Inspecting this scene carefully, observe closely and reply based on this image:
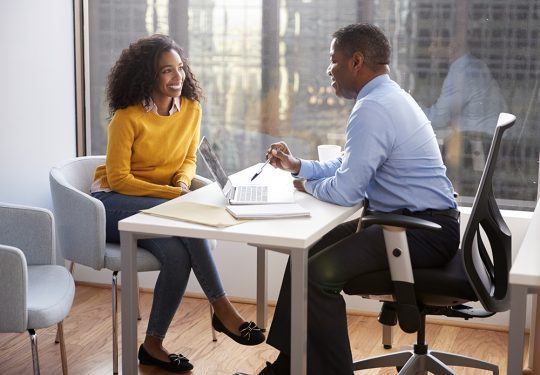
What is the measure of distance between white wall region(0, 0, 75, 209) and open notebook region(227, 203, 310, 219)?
1.45 metres

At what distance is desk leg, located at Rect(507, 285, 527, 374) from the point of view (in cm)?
221

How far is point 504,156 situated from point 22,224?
2.09 m

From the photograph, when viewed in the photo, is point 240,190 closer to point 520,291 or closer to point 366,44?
point 366,44

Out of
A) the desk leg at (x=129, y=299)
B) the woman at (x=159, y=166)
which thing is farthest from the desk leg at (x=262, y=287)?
the desk leg at (x=129, y=299)

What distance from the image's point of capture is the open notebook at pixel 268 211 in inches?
115

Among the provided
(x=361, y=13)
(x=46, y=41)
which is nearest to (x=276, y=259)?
(x=361, y=13)

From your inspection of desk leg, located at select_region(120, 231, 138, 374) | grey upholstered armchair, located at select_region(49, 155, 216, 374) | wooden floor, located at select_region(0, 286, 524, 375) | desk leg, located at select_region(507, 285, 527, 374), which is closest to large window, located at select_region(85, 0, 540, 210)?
wooden floor, located at select_region(0, 286, 524, 375)

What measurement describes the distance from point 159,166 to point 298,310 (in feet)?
4.04

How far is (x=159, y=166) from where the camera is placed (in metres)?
3.74

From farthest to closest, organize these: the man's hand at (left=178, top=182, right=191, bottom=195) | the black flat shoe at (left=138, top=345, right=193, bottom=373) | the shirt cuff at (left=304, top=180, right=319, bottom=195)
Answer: the man's hand at (left=178, top=182, right=191, bottom=195)
the black flat shoe at (left=138, top=345, right=193, bottom=373)
the shirt cuff at (left=304, top=180, right=319, bottom=195)

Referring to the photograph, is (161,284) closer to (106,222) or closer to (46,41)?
(106,222)

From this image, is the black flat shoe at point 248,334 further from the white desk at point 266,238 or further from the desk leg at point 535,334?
the desk leg at point 535,334

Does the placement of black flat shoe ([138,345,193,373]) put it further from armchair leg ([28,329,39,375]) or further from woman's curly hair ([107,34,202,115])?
woman's curly hair ([107,34,202,115])

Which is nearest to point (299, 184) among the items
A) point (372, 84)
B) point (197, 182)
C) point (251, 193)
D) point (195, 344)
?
point (251, 193)
